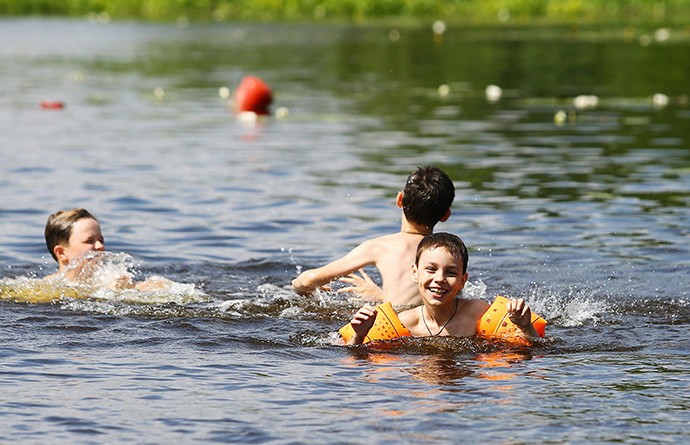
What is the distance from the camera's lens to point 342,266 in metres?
9.25

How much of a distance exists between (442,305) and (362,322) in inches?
21.1

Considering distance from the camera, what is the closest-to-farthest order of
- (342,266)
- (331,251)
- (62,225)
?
(342,266) < (62,225) < (331,251)

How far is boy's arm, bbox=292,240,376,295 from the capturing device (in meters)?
9.13

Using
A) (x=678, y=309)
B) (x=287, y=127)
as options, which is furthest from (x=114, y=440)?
(x=287, y=127)

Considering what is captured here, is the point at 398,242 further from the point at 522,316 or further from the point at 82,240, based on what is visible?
the point at 82,240

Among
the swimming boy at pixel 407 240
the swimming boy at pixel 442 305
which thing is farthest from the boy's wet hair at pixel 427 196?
the swimming boy at pixel 442 305

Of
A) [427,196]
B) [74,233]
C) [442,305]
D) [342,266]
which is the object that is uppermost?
[427,196]

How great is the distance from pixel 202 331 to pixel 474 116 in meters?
15.0

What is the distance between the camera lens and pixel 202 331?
29.7 ft

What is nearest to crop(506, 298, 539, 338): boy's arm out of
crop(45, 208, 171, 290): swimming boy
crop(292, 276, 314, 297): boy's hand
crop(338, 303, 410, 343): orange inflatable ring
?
crop(338, 303, 410, 343): orange inflatable ring

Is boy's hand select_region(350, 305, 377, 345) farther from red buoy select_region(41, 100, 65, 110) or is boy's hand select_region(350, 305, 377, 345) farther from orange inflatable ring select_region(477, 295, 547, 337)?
red buoy select_region(41, 100, 65, 110)

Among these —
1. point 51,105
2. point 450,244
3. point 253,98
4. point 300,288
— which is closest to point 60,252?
point 300,288

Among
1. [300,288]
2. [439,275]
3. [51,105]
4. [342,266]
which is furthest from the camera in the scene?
[51,105]

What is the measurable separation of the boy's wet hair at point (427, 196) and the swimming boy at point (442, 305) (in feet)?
1.75
